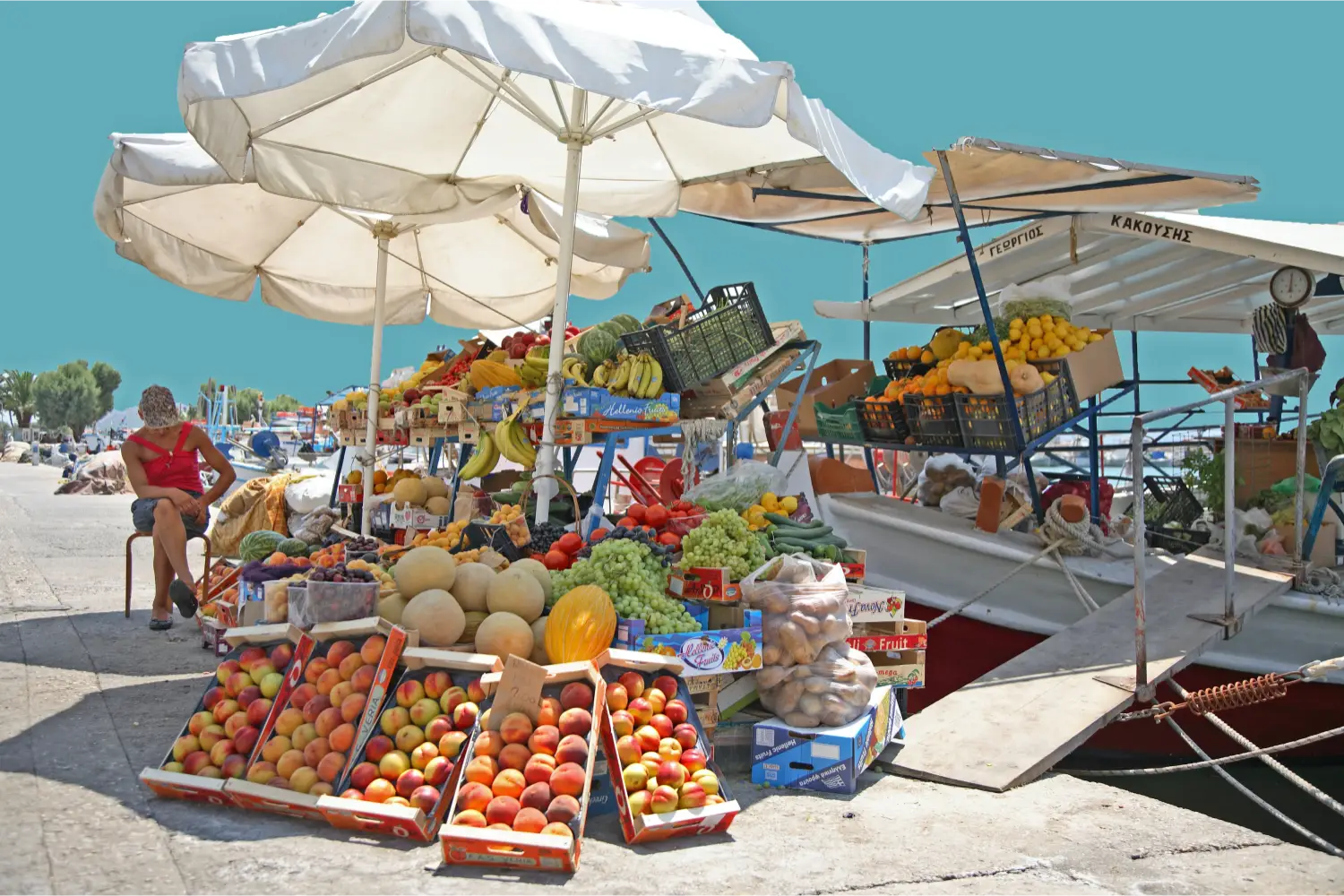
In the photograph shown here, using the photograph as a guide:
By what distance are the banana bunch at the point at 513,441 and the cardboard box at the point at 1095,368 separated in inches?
149

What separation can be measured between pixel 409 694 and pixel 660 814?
105 centimetres

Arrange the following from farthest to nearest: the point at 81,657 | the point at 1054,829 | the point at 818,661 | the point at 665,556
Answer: the point at 81,657 < the point at 665,556 < the point at 818,661 < the point at 1054,829

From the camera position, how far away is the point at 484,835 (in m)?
3.25

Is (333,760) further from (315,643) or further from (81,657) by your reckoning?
(81,657)

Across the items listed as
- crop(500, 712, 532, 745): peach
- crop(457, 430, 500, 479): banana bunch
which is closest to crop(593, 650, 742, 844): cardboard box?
crop(500, 712, 532, 745): peach

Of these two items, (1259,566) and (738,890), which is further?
(1259,566)

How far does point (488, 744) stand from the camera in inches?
142

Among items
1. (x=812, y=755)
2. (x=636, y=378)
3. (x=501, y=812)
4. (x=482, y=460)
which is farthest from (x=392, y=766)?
(x=482, y=460)

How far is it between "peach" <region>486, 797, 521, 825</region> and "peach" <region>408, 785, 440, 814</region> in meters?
0.25

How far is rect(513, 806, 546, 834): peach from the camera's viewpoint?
3340 millimetres

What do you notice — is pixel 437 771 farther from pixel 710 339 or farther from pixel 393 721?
pixel 710 339

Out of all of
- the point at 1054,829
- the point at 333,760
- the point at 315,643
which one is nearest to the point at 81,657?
the point at 315,643

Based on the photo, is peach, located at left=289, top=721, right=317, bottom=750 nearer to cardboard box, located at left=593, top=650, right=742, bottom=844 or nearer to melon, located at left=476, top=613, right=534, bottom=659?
melon, located at left=476, top=613, right=534, bottom=659

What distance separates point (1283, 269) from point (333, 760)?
6730 millimetres
